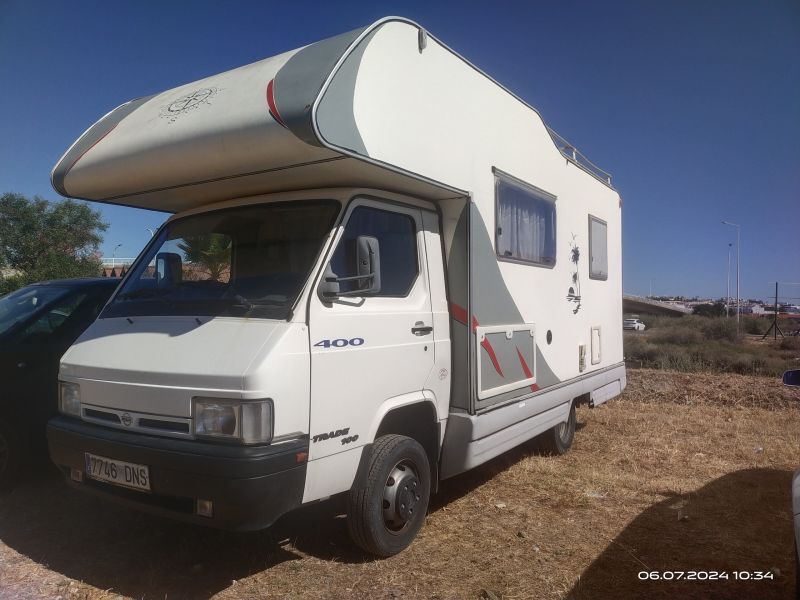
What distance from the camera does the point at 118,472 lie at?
3365mm

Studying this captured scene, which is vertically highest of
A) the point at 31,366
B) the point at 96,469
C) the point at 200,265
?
the point at 200,265

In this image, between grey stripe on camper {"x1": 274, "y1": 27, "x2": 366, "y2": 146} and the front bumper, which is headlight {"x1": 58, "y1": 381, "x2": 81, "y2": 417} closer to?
the front bumper

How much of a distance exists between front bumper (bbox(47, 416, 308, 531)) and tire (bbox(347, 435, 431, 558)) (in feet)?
1.80

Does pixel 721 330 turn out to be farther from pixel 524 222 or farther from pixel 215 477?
pixel 215 477

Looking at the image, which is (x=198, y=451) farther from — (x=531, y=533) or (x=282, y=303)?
(x=531, y=533)

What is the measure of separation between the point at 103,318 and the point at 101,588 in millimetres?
1687

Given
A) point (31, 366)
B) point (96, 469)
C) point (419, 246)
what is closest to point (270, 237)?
point (419, 246)

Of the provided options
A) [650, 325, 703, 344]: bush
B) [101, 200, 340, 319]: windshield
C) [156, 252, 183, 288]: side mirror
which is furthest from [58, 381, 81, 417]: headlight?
[650, 325, 703, 344]: bush

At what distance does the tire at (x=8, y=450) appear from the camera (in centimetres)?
498

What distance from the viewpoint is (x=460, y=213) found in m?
4.59

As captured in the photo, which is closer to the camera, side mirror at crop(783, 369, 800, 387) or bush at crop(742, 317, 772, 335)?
side mirror at crop(783, 369, 800, 387)

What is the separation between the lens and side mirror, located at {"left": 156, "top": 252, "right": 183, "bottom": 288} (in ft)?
13.5

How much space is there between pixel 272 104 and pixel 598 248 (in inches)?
204

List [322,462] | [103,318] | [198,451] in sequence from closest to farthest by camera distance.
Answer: [198,451], [322,462], [103,318]
